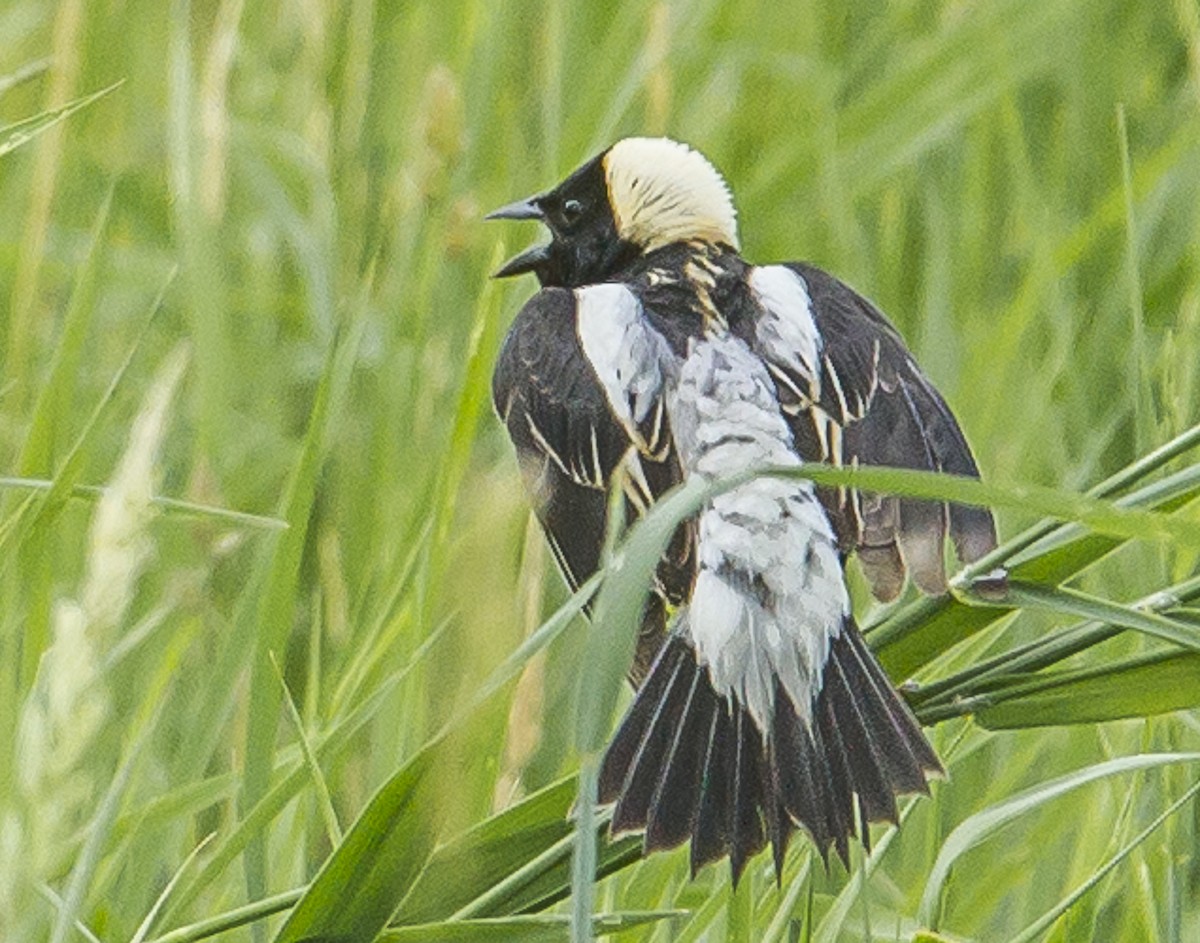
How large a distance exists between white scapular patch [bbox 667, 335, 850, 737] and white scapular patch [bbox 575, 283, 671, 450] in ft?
0.35

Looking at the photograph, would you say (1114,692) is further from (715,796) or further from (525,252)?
(525,252)

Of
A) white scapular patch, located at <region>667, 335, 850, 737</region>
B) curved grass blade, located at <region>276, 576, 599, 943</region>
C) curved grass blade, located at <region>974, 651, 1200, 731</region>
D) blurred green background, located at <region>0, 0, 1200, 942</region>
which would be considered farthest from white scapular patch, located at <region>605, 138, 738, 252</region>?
curved grass blade, located at <region>276, 576, 599, 943</region>

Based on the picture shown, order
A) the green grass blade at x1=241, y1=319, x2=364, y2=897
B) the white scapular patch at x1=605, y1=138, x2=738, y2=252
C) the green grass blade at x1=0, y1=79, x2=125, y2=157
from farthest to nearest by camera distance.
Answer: the white scapular patch at x1=605, y1=138, x2=738, y2=252
the green grass blade at x1=0, y1=79, x2=125, y2=157
the green grass blade at x1=241, y1=319, x2=364, y2=897

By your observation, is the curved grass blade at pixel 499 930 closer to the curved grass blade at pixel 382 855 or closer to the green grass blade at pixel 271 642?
the curved grass blade at pixel 382 855

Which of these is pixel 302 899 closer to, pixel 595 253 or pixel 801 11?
pixel 595 253

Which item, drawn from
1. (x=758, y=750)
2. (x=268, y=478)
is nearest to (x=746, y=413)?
(x=758, y=750)

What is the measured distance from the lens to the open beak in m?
2.17

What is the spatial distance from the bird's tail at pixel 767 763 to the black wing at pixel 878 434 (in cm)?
9

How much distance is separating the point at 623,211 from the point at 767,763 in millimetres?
748

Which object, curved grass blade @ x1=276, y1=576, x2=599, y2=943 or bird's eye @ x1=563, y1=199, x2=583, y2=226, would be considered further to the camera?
bird's eye @ x1=563, y1=199, x2=583, y2=226

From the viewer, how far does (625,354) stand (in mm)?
1741

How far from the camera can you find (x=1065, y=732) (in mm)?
2121

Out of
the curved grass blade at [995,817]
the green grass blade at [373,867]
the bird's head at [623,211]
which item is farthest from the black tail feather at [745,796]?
the bird's head at [623,211]

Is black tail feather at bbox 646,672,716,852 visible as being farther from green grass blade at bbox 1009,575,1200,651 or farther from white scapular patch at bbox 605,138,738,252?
white scapular patch at bbox 605,138,738,252
